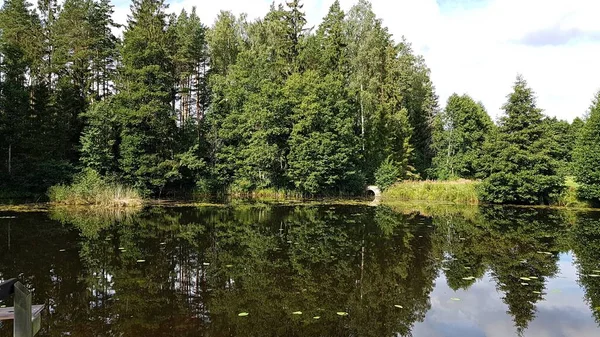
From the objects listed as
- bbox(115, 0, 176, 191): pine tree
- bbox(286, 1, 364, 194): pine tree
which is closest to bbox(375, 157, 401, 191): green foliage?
bbox(286, 1, 364, 194): pine tree

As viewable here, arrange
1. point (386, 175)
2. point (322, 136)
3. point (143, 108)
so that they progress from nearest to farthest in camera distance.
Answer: point (143, 108), point (322, 136), point (386, 175)

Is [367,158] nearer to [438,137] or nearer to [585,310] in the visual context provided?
[438,137]

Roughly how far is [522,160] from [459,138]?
15.9m

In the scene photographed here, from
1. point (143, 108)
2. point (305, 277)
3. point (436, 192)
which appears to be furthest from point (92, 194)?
point (436, 192)

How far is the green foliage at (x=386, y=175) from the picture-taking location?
113ft

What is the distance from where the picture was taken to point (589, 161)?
2553 cm

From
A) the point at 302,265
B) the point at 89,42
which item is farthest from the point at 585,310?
the point at 89,42

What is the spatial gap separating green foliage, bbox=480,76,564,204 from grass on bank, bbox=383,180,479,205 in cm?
137

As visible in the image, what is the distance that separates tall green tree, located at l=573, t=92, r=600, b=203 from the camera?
82.2 ft

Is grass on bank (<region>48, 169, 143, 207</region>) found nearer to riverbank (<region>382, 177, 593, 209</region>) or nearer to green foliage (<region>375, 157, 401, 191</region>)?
riverbank (<region>382, 177, 593, 209</region>)

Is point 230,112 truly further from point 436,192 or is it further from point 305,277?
point 305,277

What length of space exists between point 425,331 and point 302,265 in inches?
169

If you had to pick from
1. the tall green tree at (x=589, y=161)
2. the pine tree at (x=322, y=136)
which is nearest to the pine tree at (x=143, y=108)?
the pine tree at (x=322, y=136)

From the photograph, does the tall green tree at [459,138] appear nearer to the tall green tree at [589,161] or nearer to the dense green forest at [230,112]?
the dense green forest at [230,112]
